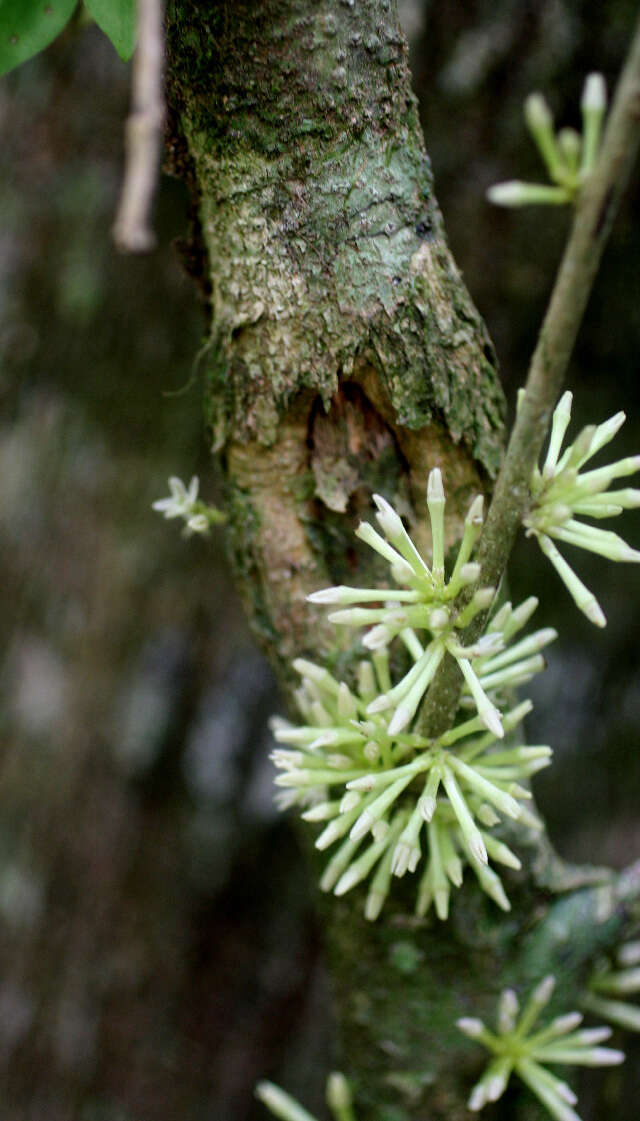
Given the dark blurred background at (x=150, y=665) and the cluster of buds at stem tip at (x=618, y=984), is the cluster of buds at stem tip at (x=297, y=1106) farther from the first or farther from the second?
the dark blurred background at (x=150, y=665)

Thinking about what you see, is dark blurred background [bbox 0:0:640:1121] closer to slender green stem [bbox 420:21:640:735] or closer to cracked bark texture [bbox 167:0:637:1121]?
cracked bark texture [bbox 167:0:637:1121]

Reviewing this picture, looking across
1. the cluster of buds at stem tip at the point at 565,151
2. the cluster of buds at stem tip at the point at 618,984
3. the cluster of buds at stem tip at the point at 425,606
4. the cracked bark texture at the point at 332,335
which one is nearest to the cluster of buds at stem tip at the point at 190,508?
the cracked bark texture at the point at 332,335

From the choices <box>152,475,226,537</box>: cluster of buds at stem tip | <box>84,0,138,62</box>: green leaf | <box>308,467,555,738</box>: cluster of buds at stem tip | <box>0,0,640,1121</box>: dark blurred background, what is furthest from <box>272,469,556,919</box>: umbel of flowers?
<box>0,0,640,1121</box>: dark blurred background

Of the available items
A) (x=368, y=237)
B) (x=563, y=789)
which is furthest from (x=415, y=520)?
(x=563, y=789)

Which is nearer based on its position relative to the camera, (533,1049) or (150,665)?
(533,1049)

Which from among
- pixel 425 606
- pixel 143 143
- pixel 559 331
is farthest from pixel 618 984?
pixel 143 143

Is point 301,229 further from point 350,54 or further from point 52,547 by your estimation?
point 52,547

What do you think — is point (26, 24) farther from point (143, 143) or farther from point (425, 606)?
point (425, 606)
